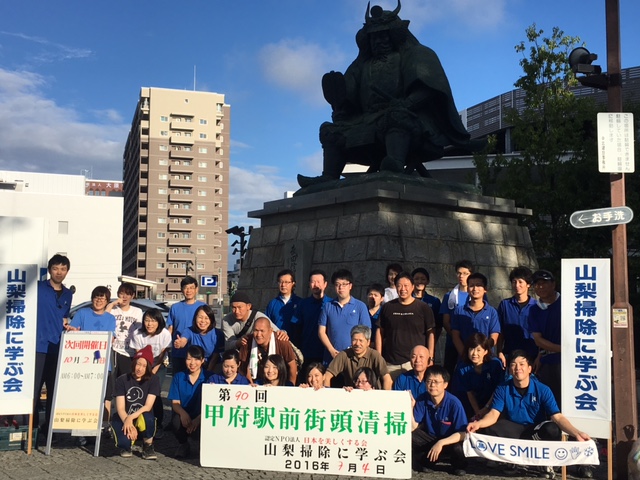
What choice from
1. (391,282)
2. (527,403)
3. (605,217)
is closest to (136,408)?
(391,282)

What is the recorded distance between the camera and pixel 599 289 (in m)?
5.09

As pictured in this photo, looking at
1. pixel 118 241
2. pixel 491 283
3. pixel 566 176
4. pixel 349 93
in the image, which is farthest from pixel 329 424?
pixel 118 241

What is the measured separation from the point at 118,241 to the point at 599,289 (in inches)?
1851

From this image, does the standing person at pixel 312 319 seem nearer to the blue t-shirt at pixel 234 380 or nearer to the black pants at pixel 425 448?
the blue t-shirt at pixel 234 380

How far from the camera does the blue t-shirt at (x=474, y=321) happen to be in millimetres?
5914

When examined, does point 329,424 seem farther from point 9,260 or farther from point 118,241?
point 118,241

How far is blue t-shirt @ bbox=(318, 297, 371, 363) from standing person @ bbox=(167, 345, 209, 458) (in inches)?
45.8

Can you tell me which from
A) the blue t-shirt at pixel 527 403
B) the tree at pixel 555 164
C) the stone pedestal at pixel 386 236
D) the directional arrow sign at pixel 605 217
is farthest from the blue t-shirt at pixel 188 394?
the tree at pixel 555 164

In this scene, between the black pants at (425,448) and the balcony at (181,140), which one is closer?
the black pants at (425,448)

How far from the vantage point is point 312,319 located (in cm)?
655

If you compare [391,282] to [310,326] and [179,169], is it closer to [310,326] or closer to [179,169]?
[310,326]

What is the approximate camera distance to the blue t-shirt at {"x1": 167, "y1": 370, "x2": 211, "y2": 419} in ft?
19.4

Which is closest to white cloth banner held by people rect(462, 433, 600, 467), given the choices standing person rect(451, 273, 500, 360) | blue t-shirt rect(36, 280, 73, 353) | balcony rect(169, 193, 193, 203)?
standing person rect(451, 273, 500, 360)

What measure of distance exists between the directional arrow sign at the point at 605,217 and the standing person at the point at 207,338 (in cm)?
340
